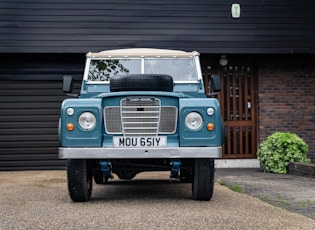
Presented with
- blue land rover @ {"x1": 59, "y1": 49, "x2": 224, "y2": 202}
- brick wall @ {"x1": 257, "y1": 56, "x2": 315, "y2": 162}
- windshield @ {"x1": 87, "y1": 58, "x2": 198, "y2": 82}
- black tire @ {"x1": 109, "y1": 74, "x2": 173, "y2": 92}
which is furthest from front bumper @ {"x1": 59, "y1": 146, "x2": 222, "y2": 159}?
brick wall @ {"x1": 257, "y1": 56, "x2": 315, "y2": 162}

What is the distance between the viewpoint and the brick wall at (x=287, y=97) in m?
13.6

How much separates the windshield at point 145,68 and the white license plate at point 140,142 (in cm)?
152

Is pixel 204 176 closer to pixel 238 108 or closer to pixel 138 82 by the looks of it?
pixel 138 82

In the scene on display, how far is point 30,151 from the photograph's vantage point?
13109 mm

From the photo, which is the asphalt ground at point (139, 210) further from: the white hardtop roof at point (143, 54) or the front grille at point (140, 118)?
the white hardtop roof at point (143, 54)

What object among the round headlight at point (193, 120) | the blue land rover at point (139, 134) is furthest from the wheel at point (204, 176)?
the round headlight at point (193, 120)

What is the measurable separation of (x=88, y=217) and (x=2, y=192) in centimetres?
305

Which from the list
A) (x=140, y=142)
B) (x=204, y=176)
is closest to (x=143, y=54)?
(x=140, y=142)

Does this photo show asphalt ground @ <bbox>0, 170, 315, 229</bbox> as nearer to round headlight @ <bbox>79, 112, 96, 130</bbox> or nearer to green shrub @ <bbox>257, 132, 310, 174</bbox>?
round headlight @ <bbox>79, 112, 96, 130</bbox>

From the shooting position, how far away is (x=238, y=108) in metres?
13.7

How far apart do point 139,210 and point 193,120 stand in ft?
4.02

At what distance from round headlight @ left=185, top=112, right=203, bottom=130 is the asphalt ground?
896 mm

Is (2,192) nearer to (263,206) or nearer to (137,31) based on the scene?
(263,206)

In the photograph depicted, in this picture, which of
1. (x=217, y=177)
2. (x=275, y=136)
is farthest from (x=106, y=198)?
(x=275, y=136)
